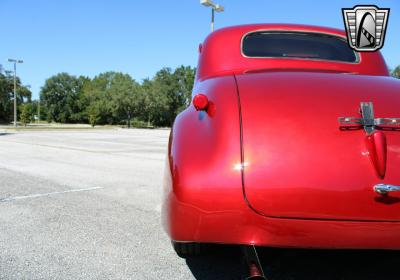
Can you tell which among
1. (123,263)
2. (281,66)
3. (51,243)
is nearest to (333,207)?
(281,66)

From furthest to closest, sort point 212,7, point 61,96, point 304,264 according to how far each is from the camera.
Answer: point 61,96 → point 212,7 → point 304,264

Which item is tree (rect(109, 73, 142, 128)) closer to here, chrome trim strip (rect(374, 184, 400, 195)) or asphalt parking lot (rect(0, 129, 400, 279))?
asphalt parking lot (rect(0, 129, 400, 279))

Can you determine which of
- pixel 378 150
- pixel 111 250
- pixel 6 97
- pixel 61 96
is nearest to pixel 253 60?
pixel 378 150

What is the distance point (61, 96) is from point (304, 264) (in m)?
89.2

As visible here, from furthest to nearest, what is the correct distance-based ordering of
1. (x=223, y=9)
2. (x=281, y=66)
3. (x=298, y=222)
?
(x=223, y=9) < (x=281, y=66) < (x=298, y=222)

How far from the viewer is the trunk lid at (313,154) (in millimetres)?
2047

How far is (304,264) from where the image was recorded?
3062 mm

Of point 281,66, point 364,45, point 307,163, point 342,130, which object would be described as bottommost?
point 307,163

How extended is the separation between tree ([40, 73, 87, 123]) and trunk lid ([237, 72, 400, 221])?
84304 millimetres

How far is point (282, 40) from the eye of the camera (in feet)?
11.1

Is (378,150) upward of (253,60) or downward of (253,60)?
downward

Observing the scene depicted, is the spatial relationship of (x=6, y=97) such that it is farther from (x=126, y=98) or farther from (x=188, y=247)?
(x=188, y=247)

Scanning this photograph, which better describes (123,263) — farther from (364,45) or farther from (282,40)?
(364,45)

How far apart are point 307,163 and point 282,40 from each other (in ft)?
5.16
